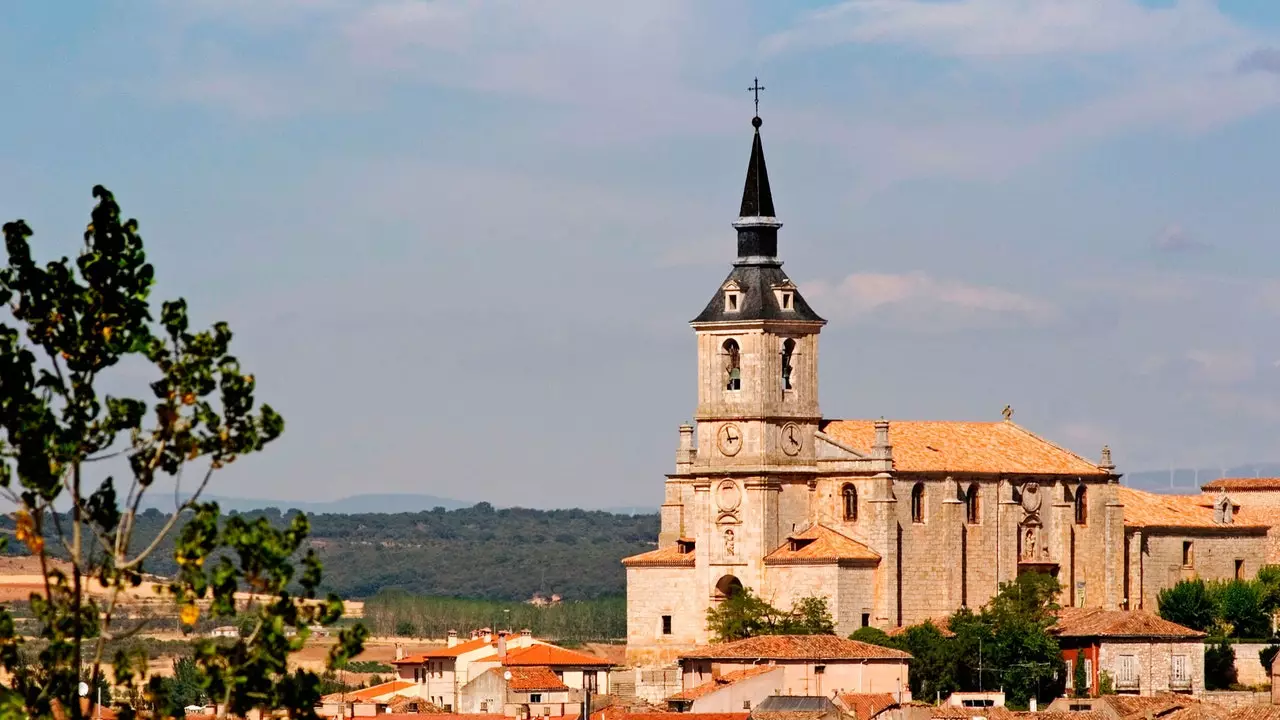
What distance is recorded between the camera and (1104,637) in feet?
287

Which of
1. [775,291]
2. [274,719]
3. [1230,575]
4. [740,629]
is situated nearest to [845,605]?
[740,629]

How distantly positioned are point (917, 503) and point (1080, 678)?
26.1 feet

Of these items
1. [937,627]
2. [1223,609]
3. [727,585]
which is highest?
[727,585]

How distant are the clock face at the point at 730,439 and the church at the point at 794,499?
1.2 inches

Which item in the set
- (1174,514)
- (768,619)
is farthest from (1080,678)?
(1174,514)

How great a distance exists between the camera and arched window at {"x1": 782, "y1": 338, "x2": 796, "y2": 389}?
302 feet

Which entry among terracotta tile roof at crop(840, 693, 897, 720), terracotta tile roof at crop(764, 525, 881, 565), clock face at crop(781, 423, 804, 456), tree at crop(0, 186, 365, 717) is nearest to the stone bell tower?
clock face at crop(781, 423, 804, 456)

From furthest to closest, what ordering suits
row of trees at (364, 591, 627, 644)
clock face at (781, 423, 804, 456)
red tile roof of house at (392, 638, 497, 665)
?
row of trees at (364, 591, 627, 644) < clock face at (781, 423, 804, 456) < red tile roof of house at (392, 638, 497, 665)

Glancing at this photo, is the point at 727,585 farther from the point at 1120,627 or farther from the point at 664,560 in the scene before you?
the point at 1120,627

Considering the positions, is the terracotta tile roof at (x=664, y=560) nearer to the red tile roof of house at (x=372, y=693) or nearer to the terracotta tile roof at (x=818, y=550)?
the terracotta tile roof at (x=818, y=550)

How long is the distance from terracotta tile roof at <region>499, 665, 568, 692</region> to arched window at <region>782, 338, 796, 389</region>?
1239 cm

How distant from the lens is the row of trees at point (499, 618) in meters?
142

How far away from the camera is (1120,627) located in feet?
289

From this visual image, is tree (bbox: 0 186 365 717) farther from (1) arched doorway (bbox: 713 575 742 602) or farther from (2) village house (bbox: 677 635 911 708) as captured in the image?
(1) arched doorway (bbox: 713 575 742 602)
